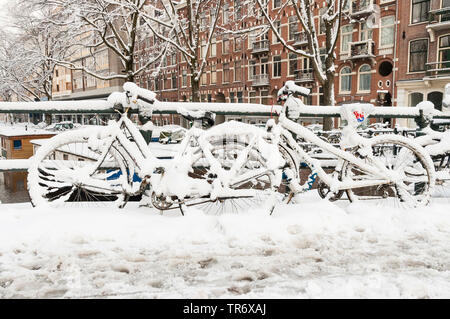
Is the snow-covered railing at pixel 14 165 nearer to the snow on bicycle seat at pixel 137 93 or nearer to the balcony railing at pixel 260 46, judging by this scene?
the snow on bicycle seat at pixel 137 93

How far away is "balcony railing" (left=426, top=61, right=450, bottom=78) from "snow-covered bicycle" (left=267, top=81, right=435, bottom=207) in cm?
1971

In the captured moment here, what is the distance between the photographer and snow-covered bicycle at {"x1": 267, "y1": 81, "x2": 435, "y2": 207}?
3332 millimetres

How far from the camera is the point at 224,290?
2035mm

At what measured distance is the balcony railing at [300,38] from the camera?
26109 millimetres

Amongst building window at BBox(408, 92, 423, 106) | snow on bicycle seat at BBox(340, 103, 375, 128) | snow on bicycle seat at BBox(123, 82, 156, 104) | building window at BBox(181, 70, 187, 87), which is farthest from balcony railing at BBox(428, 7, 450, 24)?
building window at BBox(181, 70, 187, 87)

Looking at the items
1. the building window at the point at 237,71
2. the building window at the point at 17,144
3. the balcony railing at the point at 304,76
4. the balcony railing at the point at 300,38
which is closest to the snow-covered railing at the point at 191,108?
the building window at the point at 17,144

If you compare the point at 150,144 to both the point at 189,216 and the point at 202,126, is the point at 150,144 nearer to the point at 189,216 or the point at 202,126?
the point at 202,126

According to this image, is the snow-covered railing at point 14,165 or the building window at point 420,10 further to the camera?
the building window at point 420,10

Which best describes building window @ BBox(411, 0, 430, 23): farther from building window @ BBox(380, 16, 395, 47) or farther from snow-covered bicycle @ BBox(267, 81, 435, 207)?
snow-covered bicycle @ BBox(267, 81, 435, 207)

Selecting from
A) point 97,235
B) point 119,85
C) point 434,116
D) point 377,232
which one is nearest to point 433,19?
point 434,116

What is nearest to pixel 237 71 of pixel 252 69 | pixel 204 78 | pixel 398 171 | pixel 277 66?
pixel 252 69

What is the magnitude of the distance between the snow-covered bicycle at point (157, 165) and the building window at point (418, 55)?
73.4 ft

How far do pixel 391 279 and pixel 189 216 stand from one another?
1644mm
